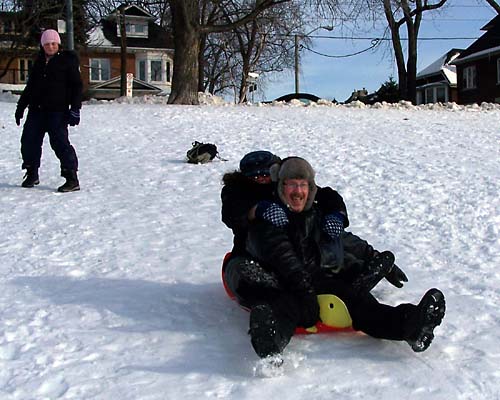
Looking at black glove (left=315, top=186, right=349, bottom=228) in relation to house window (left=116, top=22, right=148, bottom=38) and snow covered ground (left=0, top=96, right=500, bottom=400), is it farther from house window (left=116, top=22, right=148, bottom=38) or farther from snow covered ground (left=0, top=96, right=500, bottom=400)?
house window (left=116, top=22, right=148, bottom=38)

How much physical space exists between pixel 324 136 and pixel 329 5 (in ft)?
28.6

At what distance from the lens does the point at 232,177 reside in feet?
12.0

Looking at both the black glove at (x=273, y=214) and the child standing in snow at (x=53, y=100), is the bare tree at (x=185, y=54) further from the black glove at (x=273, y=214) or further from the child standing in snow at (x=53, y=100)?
the black glove at (x=273, y=214)

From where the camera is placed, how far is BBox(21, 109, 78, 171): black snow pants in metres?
6.88

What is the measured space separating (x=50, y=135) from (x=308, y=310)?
183 inches

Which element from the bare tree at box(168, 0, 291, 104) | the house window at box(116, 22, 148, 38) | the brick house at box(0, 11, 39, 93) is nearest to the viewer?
the bare tree at box(168, 0, 291, 104)

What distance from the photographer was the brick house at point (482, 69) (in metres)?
37.4

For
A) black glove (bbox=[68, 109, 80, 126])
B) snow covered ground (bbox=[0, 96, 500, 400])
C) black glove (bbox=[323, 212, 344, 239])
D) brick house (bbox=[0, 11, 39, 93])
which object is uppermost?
brick house (bbox=[0, 11, 39, 93])

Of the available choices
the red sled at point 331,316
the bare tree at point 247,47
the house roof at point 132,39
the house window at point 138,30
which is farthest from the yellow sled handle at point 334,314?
the house window at point 138,30

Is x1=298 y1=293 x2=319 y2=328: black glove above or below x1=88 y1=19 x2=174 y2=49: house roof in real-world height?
below

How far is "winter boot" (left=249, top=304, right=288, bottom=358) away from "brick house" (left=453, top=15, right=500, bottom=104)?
37.1m

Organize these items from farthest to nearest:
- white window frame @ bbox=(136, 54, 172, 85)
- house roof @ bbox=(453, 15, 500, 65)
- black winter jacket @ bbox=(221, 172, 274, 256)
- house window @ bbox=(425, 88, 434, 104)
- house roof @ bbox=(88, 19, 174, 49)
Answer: house window @ bbox=(425, 88, 434, 104) < white window frame @ bbox=(136, 54, 172, 85) < house roof @ bbox=(88, 19, 174, 49) < house roof @ bbox=(453, 15, 500, 65) < black winter jacket @ bbox=(221, 172, 274, 256)

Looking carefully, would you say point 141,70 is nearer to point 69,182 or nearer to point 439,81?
point 439,81

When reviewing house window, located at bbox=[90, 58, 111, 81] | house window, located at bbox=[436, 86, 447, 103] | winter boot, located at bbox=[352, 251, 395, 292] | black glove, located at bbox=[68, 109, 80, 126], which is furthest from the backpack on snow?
house window, located at bbox=[436, 86, 447, 103]
